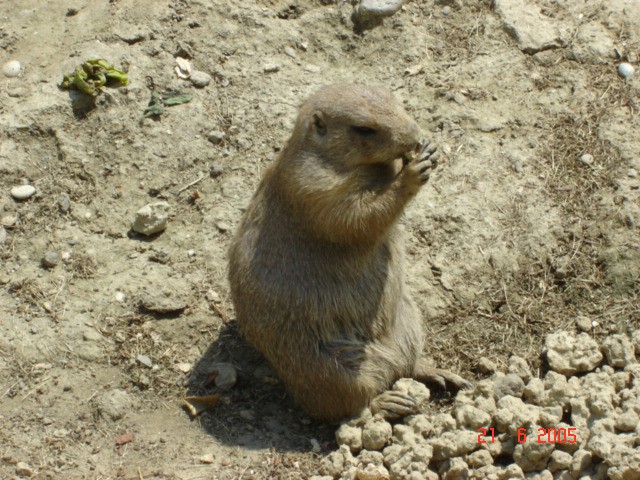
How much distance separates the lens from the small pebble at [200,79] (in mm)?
6914

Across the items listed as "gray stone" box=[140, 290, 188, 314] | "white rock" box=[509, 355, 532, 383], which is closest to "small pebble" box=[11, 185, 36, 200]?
"gray stone" box=[140, 290, 188, 314]

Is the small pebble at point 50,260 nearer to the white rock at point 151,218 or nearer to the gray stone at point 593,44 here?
the white rock at point 151,218

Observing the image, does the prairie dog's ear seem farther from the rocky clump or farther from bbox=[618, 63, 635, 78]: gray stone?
bbox=[618, 63, 635, 78]: gray stone

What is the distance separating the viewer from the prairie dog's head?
15.4ft

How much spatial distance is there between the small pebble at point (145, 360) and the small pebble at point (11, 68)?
286 cm

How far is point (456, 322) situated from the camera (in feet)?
19.3

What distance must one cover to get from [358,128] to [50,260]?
2.76 metres

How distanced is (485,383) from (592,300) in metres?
1.26

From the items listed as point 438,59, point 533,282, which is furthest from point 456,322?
point 438,59

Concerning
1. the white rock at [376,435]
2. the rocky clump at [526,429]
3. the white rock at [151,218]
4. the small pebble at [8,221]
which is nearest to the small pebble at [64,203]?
the small pebble at [8,221]

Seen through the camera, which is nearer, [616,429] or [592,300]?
[616,429]

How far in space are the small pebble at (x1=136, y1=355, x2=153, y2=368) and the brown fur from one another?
0.86m

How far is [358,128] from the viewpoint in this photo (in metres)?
4.73

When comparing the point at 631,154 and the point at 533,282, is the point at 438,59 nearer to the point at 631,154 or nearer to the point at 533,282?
the point at 631,154
